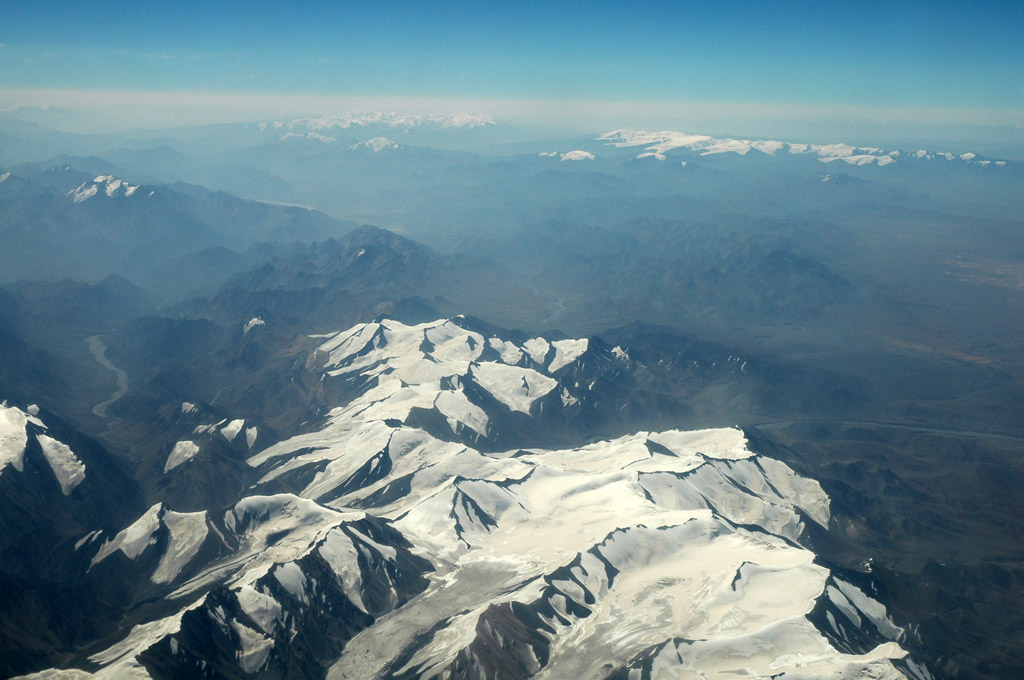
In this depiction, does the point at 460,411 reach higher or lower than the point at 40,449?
lower

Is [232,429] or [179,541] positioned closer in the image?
[179,541]

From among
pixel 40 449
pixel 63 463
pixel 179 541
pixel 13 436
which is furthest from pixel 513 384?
pixel 13 436

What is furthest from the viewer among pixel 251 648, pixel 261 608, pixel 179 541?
pixel 179 541

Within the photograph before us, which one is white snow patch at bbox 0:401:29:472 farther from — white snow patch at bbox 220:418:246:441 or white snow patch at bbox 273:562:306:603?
white snow patch at bbox 273:562:306:603

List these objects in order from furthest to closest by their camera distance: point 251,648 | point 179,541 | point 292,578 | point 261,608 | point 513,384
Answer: point 513,384 → point 179,541 → point 292,578 → point 261,608 → point 251,648

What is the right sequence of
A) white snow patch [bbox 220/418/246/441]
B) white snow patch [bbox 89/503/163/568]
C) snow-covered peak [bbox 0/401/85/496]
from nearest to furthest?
white snow patch [bbox 89/503/163/568] → snow-covered peak [bbox 0/401/85/496] → white snow patch [bbox 220/418/246/441]

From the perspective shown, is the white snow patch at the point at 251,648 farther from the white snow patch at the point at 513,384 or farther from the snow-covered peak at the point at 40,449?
the white snow patch at the point at 513,384

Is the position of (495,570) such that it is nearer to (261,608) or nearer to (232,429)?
(261,608)

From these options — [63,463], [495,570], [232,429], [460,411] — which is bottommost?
[232,429]

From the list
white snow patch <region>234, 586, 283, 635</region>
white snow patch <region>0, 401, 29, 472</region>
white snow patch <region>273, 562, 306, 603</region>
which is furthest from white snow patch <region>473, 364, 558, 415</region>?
white snow patch <region>234, 586, 283, 635</region>
